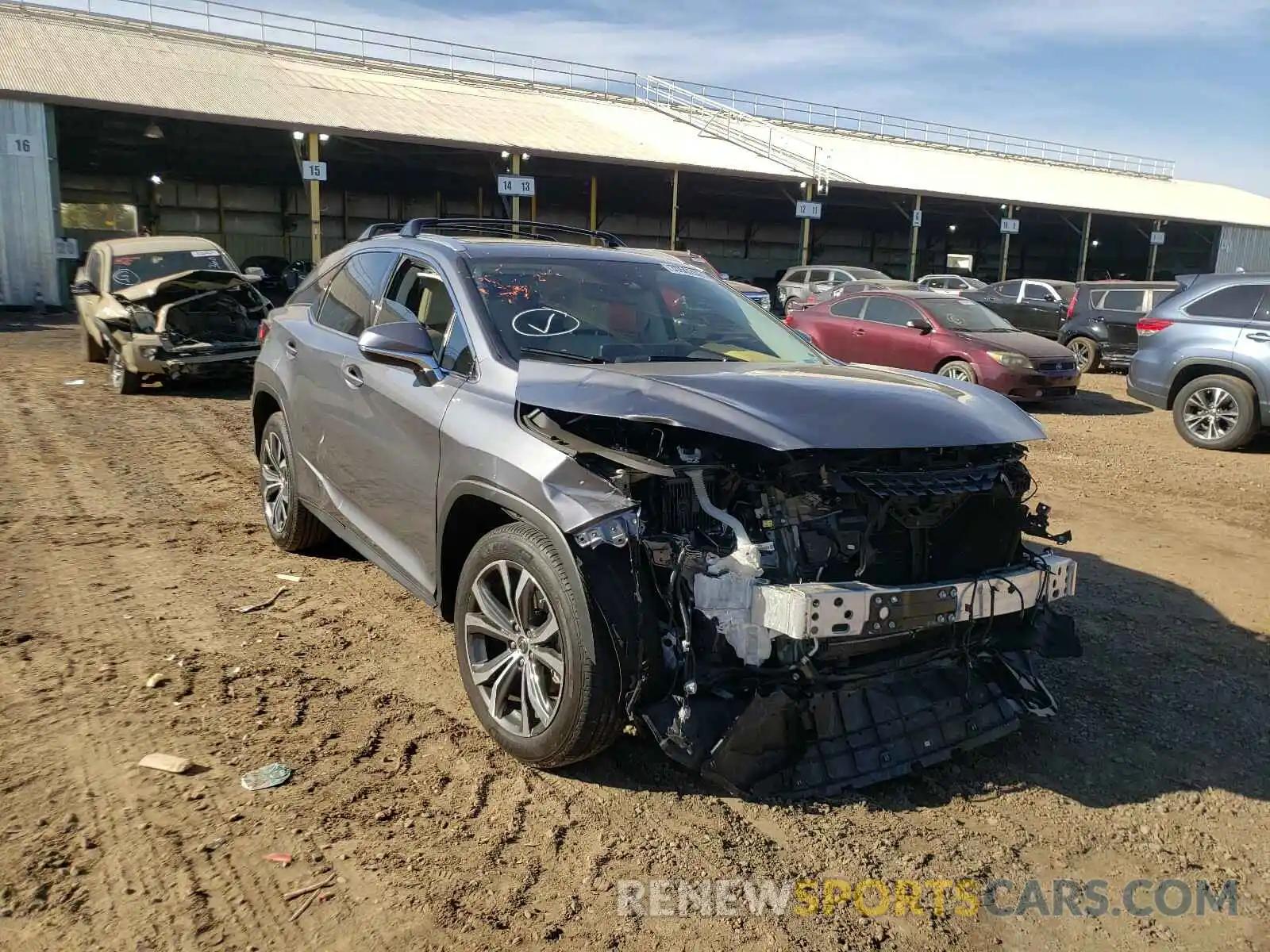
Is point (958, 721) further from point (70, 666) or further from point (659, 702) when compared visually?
point (70, 666)

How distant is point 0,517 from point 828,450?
5725 mm

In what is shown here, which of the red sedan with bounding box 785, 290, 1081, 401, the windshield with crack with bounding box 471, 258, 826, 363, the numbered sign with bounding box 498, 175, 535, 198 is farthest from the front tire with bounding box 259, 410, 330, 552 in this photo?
the numbered sign with bounding box 498, 175, 535, 198

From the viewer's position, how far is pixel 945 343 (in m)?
12.5

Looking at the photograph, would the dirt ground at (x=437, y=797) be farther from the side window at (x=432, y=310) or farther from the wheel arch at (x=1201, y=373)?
the wheel arch at (x=1201, y=373)

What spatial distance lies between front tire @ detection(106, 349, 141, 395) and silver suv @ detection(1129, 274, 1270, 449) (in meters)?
11.9

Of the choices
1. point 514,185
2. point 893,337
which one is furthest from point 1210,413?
point 514,185

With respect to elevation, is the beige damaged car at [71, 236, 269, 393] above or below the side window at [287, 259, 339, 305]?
below

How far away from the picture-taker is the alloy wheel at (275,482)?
5.55 meters

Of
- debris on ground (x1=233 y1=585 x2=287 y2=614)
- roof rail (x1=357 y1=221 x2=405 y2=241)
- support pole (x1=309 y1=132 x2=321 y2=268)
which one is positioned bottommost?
debris on ground (x1=233 y1=585 x2=287 y2=614)

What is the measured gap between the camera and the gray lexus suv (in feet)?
10.0

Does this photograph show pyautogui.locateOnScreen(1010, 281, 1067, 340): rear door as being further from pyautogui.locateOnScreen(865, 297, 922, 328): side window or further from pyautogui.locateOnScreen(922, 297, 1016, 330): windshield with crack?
pyautogui.locateOnScreen(865, 297, 922, 328): side window

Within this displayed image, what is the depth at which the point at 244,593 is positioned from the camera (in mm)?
5051

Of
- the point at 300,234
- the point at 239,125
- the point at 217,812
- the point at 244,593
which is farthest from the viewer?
the point at 300,234

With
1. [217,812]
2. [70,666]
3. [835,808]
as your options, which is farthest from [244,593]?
[835,808]
